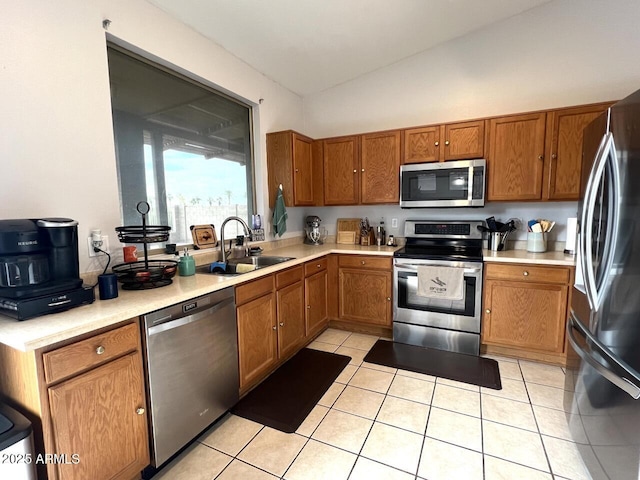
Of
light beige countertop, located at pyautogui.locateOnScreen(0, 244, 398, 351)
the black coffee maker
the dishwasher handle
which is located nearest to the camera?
light beige countertop, located at pyautogui.locateOnScreen(0, 244, 398, 351)

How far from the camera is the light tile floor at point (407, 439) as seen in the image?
61.6 inches

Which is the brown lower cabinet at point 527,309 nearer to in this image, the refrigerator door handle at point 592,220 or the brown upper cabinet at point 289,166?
the refrigerator door handle at point 592,220

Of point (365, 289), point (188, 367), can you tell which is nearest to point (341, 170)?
point (365, 289)

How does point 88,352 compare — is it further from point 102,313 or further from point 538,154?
point 538,154

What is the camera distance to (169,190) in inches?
91.8

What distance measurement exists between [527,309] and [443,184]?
1280 millimetres

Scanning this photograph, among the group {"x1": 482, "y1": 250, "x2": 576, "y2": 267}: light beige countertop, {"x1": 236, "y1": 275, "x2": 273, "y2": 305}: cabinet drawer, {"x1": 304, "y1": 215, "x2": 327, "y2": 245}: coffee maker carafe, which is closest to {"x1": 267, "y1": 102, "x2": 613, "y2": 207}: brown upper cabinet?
{"x1": 304, "y1": 215, "x2": 327, "y2": 245}: coffee maker carafe

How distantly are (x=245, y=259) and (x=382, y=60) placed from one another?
2499 mm

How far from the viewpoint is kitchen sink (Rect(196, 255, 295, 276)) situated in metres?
2.35

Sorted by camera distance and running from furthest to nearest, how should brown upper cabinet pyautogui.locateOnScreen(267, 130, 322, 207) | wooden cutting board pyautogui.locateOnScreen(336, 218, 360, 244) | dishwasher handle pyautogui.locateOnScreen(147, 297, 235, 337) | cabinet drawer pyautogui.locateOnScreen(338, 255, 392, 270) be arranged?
wooden cutting board pyautogui.locateOnScreen(336, 218, 360, 244), brown upper cabinet pyautogui.locateOnScreen(267, 130, 322, 207), cabinet drawer pyautogui.locateOnScreen(338, 255, 392, 270), dishwasher handle pyautogui.locateOnScreen(147, 297, 235, 337)

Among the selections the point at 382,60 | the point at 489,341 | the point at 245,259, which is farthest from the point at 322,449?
the point at 382,60

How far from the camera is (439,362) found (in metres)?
2.63

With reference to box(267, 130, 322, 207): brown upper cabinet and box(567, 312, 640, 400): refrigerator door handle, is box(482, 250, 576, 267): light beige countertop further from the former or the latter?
box(267, 130, 322, 207): brown upper cabinet

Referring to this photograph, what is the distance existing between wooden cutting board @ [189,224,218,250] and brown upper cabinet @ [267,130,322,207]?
0.81 meters
